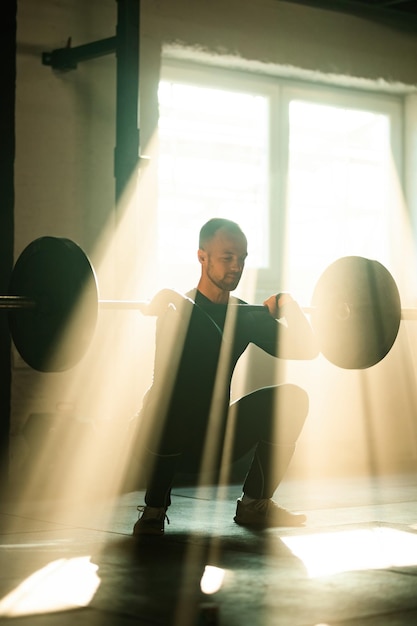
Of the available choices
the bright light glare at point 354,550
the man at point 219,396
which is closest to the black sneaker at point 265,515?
the man at point 219,396

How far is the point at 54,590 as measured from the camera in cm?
254

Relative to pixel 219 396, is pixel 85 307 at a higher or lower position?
higher

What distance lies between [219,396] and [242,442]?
22 cm

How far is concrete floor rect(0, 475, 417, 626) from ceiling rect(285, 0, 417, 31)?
2.99 metres

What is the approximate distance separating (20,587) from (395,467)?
11.7ft

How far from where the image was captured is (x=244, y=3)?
563 centimetres

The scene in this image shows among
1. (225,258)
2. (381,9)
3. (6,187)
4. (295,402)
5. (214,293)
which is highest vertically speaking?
(381,9)

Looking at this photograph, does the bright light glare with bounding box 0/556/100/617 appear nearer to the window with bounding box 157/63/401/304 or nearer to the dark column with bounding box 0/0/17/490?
the dark column with bounding box 0/0/17/490

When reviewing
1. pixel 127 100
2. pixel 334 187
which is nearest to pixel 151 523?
pixel 127 100

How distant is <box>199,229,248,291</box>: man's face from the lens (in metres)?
3.54

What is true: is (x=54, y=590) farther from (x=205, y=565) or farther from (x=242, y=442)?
(x=242, y=442)

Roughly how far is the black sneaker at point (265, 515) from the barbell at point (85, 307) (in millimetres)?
603

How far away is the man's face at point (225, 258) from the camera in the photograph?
3537 mm

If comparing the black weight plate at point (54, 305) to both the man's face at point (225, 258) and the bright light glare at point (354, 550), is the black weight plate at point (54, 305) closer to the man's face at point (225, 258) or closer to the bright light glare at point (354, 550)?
the man's face at point (225, 258)
